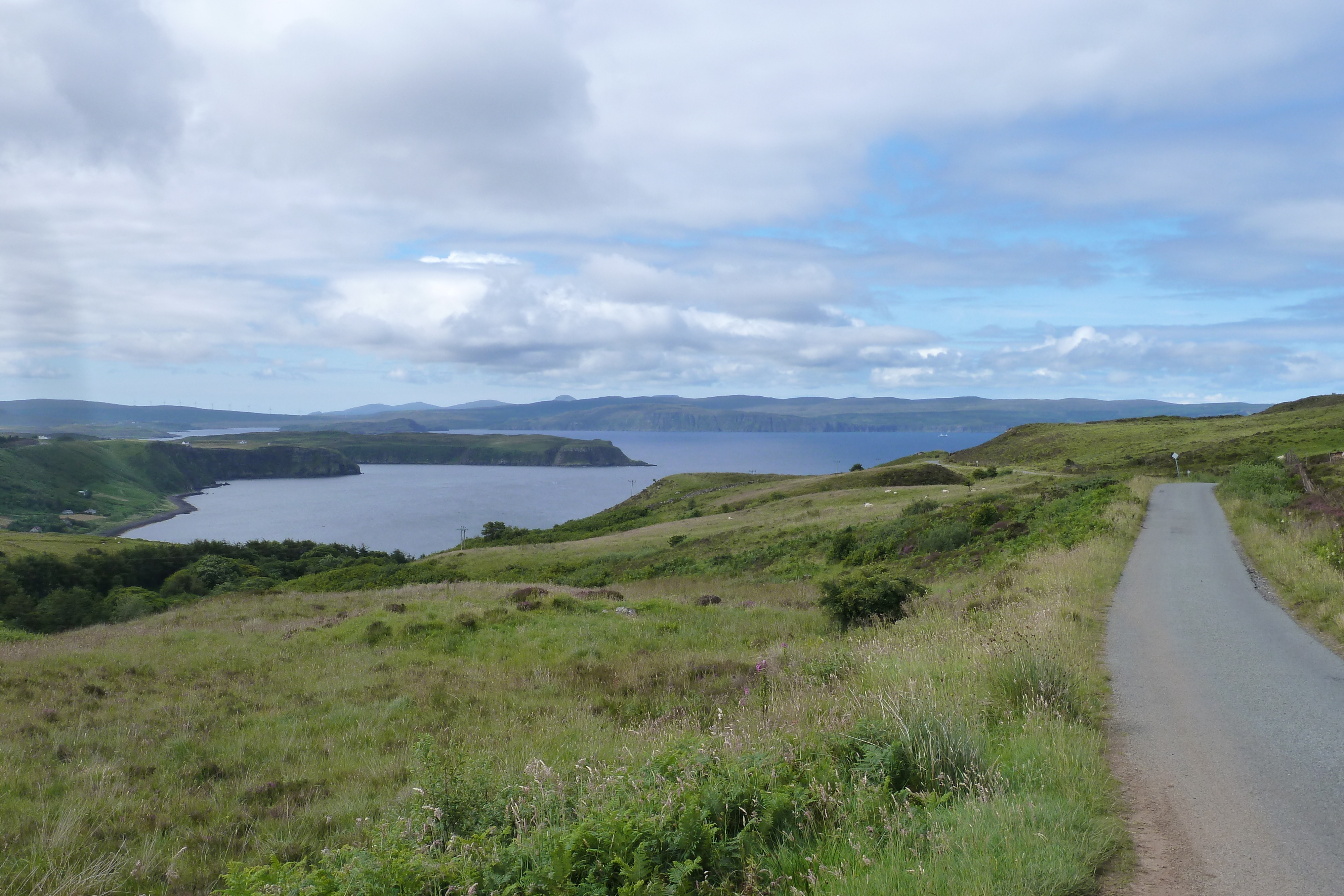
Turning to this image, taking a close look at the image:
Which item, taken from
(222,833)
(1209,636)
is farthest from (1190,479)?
(222,833)

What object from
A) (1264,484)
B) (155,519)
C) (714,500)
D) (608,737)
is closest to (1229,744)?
(608,737)

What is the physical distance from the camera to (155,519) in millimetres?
162500

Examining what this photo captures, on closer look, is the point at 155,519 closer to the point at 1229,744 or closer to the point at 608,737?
the point at 608,737

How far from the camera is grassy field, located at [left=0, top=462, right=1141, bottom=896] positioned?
13.8 ft

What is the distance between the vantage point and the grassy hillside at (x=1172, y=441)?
59719 mm

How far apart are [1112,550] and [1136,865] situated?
54.1 feet

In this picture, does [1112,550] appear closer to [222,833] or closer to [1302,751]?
[1302,751]

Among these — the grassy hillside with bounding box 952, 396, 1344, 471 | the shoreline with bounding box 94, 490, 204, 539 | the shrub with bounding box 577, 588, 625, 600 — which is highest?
the grassy hillside with bounding box 952, 396, 1344, 471

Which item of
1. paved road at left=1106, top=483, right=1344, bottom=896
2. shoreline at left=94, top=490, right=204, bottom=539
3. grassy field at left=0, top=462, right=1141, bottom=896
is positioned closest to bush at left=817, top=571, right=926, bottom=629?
grassy field at left=0, top=462, right=1141, bottom=896

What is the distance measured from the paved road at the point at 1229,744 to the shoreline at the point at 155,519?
521 feet

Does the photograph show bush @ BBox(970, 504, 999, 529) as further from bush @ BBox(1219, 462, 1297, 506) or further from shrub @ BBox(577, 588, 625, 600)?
shrub @ BBox(577, 588, 625, 600)

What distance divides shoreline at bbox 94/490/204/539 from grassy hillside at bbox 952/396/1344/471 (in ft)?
503

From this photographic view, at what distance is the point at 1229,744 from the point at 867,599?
358 inches

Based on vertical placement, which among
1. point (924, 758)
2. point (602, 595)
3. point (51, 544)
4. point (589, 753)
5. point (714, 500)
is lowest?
point (51, 544)
